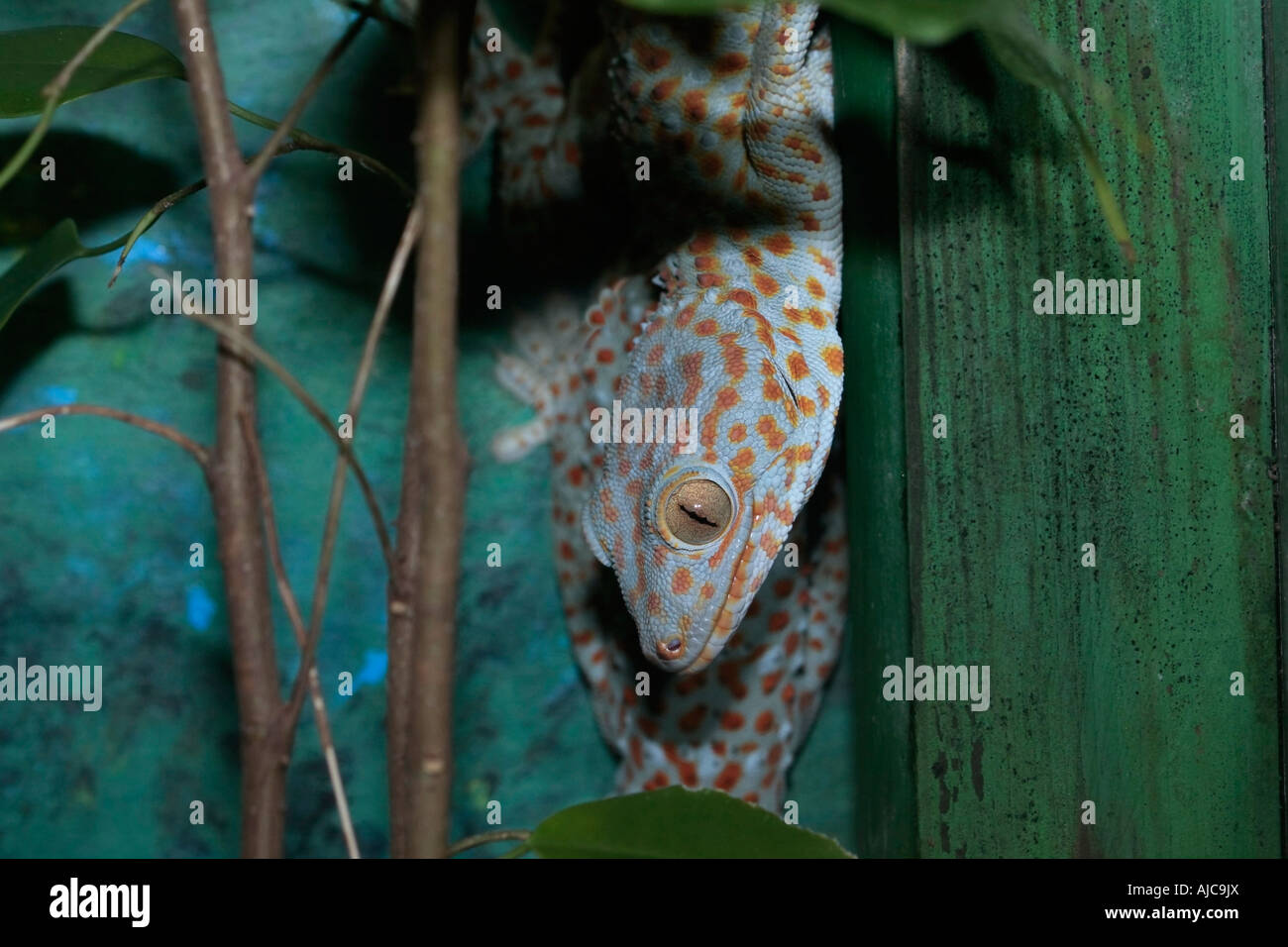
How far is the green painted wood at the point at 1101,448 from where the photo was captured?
1027 mm

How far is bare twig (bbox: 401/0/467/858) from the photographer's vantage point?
1.96 feet

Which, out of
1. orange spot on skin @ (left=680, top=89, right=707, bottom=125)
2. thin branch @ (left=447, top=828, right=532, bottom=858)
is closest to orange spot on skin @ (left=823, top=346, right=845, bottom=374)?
orange spot on skin @ (left=680, top=89, right=707, bottom=125)

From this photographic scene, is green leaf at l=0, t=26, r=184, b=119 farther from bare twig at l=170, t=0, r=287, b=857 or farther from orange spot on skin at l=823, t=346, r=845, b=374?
orange spot on skin at l=823, t=346, r=845, b=374

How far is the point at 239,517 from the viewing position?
0.65m

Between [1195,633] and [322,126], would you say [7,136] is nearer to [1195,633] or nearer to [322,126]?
[322,126]

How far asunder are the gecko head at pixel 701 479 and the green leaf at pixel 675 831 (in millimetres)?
409

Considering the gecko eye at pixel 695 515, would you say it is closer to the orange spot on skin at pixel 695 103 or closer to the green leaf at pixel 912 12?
the orange spot on skin at pixel 695 103

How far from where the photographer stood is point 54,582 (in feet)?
4.82

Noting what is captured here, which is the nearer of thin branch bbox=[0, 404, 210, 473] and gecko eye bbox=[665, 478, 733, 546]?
thin branch bbox=[0, 404, 210, 473]

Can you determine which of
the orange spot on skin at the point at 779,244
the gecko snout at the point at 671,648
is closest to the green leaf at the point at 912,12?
the gecko snout at the point at 671,648

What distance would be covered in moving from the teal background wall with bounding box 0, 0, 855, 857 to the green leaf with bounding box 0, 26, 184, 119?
1.71 ft

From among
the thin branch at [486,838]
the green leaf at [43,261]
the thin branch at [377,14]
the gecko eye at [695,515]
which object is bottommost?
the thin branch at [486,838]

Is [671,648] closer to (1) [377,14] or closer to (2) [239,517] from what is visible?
(2) [239,517]

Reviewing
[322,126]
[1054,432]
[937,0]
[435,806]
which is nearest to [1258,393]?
[1054,432]
